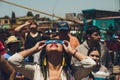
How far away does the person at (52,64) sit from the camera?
4.10 meters

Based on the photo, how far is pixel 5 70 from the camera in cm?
453

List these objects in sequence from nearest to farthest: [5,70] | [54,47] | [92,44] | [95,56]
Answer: [54,47]
[5,70]
[95,56]
[92,44]

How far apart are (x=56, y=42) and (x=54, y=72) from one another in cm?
31

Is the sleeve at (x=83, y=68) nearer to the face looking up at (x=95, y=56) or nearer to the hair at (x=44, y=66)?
the hair at (x=44, y=66)

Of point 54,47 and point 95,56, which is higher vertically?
point 54,47

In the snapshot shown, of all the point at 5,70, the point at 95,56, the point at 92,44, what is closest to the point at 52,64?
the point at 5,70

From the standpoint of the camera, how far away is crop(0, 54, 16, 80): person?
449 centimetres

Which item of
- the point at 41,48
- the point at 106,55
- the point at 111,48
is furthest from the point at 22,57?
the point at 111,48

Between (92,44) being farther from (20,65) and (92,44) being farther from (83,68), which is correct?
(20,65)

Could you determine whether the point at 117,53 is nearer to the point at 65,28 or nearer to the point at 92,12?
the point at 65,28

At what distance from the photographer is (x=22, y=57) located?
418 centimetres

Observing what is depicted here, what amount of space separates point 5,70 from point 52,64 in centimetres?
68

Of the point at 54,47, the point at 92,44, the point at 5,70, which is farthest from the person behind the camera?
the point at 92,44

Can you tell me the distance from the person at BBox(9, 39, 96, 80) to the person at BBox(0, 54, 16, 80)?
1.12ft
